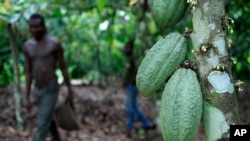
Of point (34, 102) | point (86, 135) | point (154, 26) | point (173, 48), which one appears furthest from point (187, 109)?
point (34, 102)

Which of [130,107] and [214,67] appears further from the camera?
[130,107]

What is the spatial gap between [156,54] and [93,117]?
5.27m

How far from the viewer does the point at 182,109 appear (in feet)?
4.15

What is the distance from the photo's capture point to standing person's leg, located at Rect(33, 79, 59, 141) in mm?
4055

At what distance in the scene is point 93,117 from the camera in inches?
259

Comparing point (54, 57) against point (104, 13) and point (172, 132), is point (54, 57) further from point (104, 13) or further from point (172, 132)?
point (172, 132)

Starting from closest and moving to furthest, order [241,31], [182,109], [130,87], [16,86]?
[182,109]
[16,86]
[241,31]
[130,87]

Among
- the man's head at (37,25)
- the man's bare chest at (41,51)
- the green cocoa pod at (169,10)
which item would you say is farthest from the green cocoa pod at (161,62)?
the man's bare chest at (41,51)

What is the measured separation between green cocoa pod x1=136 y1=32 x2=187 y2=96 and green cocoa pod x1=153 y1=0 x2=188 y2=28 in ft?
0.20

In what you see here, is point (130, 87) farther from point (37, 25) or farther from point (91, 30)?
point (91, 30)

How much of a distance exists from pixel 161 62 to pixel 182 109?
7.1 inches

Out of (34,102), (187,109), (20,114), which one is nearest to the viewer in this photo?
(187,109)

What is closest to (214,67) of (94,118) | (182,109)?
(182,109)

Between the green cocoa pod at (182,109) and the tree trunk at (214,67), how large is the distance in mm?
31
